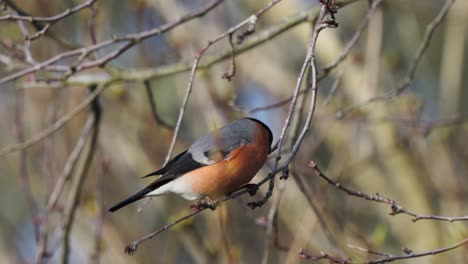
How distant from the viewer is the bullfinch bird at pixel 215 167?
2914 mm

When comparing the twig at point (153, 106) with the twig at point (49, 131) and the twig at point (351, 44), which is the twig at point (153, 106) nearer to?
the twig at point (49, 131)

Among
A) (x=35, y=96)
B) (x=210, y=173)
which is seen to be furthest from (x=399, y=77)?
(x=210, y=173)

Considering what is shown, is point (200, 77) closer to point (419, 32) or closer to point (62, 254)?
point (62, 254)

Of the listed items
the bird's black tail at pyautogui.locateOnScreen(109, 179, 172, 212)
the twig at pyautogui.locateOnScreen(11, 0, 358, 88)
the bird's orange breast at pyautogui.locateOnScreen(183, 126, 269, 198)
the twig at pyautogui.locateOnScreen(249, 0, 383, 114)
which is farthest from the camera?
the twig at pyautogui.locateOnScreen(11, 0, 358, 88)

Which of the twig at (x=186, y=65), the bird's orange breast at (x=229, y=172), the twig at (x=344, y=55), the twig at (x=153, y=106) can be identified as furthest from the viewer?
the twig at (x=153, y=106)

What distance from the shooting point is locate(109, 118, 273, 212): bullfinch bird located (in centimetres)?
291

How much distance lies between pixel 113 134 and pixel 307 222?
5.55 ft

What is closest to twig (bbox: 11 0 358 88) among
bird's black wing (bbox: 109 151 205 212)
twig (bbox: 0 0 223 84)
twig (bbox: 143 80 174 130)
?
twig (bbox: 143 80 174 130)

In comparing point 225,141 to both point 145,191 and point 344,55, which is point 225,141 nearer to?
point 145,191

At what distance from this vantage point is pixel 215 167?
295cm

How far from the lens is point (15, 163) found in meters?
5.29

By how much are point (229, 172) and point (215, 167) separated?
0.07 metres

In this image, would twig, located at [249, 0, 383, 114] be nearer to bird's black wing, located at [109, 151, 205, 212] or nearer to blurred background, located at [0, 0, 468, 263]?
bird's black wing, located at [109, 151, 205, 212]

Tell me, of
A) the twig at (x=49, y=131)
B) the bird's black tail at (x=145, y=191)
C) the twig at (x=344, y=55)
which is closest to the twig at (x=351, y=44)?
the twig at (x=344, y=55)
